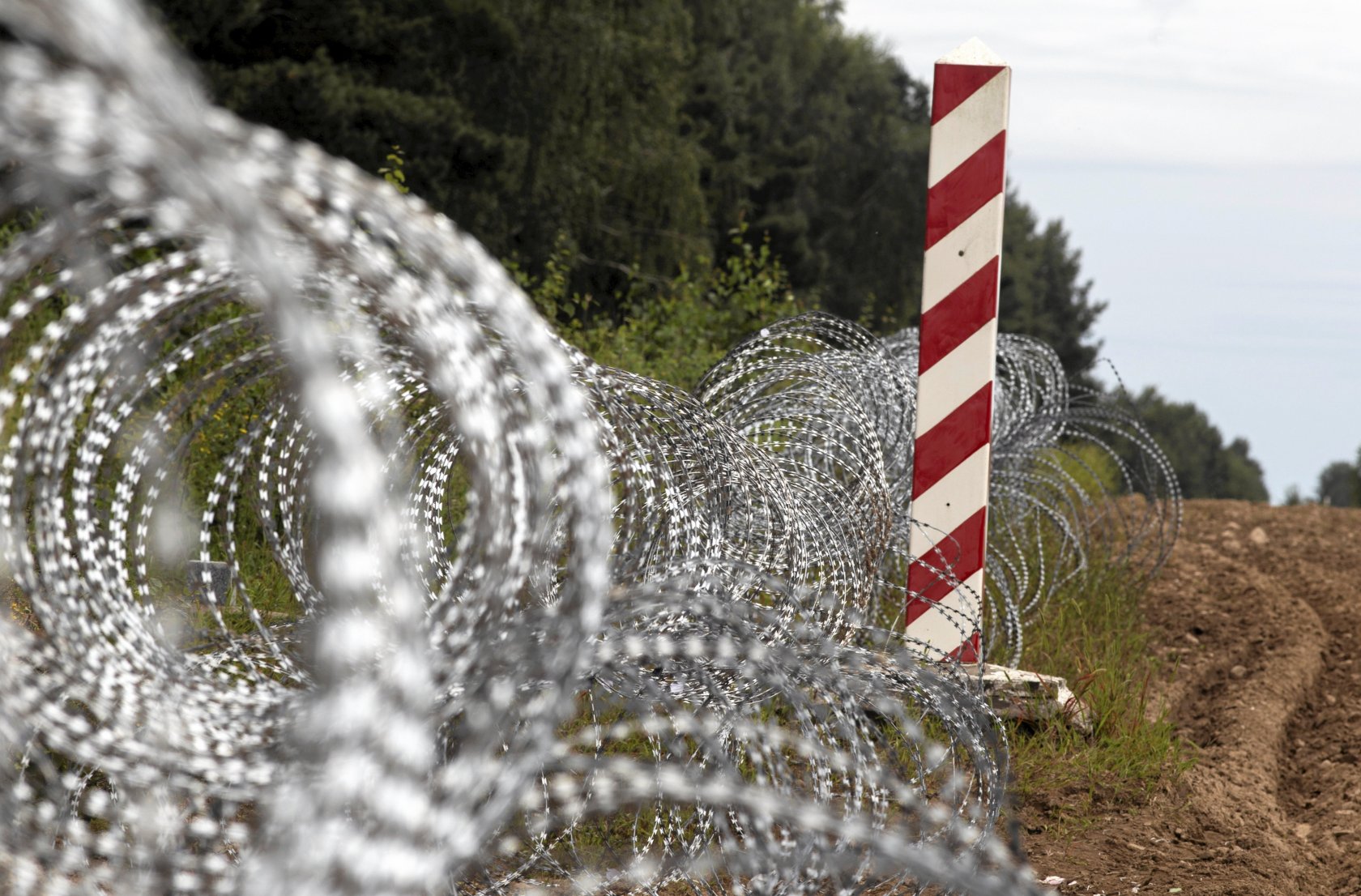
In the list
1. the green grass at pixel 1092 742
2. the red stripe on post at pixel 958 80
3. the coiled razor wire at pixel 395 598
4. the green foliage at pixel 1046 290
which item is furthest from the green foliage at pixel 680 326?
the green foliage at pixel 1046 290

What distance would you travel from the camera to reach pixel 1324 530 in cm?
1360

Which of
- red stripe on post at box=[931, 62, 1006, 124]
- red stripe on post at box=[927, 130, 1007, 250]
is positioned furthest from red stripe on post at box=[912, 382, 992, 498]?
red stripe on post at box=[931, 62, 1006, 124]

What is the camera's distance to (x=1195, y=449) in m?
71.8

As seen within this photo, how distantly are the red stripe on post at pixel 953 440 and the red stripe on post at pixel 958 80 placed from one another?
3.96 feet

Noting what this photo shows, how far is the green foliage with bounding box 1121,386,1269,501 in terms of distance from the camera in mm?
68000

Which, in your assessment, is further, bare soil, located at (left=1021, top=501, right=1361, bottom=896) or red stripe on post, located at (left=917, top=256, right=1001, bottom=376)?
red stripe on post, located at (left=917, top=256, right=1001, bottom=376)

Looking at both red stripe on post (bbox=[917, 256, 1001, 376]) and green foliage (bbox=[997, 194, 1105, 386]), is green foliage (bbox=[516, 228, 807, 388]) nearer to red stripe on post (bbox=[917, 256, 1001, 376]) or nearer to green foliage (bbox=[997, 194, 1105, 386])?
red stripe on post (bbox=[917, 256, 1001, 376])

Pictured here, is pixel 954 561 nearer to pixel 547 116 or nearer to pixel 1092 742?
pixel 1092 742

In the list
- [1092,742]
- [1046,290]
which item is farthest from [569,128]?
[1046,290]

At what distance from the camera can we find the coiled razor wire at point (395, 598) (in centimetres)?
162

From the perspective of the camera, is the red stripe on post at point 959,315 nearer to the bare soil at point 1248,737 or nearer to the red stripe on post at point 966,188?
the red stripe on post at point 966,188

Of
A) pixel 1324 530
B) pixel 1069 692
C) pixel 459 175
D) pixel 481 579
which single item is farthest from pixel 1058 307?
pixel 481 579

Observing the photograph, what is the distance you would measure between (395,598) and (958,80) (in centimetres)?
485

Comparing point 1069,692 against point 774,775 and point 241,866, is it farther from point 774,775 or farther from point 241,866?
point 241,866
